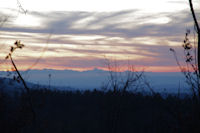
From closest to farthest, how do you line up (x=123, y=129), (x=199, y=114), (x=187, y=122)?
(x=199, y=114)
(x=187, y=122)
(x=123, y=129)

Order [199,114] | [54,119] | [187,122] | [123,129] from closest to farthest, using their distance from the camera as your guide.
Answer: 1. [199,114]
2. [187,122]
3. [123,129]
4. [54,119]

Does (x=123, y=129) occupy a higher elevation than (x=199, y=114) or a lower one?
lower

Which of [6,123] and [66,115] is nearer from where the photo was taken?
[6,123]

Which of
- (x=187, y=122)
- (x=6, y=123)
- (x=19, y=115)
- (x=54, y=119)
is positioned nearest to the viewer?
(x=187, y=122)

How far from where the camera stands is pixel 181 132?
10070mm

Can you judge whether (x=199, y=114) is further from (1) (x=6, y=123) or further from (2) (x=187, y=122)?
(1) (x=6, y=123)

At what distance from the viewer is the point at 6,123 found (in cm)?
1370

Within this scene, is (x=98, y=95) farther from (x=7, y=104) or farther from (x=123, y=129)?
(x=7, y=104)

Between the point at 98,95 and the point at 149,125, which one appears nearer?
the point at 149,125

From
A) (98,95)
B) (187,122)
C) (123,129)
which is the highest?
(187,122)

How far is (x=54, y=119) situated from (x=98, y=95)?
7.83m

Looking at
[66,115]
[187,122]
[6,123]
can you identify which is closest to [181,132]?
[187,122]

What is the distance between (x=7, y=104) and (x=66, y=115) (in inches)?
953

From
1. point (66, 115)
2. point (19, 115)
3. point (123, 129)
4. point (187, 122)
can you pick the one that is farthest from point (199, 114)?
point (66, 115)
